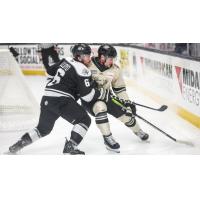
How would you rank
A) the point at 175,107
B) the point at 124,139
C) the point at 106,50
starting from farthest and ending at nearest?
the point at 175,107 → the point at 124,139 → the point at 106,50

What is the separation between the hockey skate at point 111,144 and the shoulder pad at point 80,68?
38 cm

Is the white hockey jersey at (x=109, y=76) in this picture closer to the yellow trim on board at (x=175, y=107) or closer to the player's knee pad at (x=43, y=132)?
the yellow trim on board at (x=175, y=107)

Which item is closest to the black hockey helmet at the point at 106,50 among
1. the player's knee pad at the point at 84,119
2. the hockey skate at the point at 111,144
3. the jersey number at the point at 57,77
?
the jersey number at the point at 57,77

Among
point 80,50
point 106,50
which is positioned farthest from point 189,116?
Result: point 80,50

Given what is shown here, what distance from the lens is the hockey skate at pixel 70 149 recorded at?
8.22ft

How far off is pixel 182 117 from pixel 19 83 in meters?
1.10

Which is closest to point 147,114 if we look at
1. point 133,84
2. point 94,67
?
point 133,84

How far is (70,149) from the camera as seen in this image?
251cm

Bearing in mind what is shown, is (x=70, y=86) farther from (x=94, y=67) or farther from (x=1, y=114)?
(x=1, y=114)

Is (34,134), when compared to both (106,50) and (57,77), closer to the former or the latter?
(57,77)

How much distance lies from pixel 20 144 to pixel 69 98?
1.27ft

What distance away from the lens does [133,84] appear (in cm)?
259

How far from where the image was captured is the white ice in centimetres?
251

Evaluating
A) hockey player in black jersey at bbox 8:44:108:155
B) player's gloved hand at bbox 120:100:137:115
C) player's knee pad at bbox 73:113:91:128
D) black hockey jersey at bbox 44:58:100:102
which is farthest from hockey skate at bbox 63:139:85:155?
player's gloved hand at bbox 120:100:137:115
